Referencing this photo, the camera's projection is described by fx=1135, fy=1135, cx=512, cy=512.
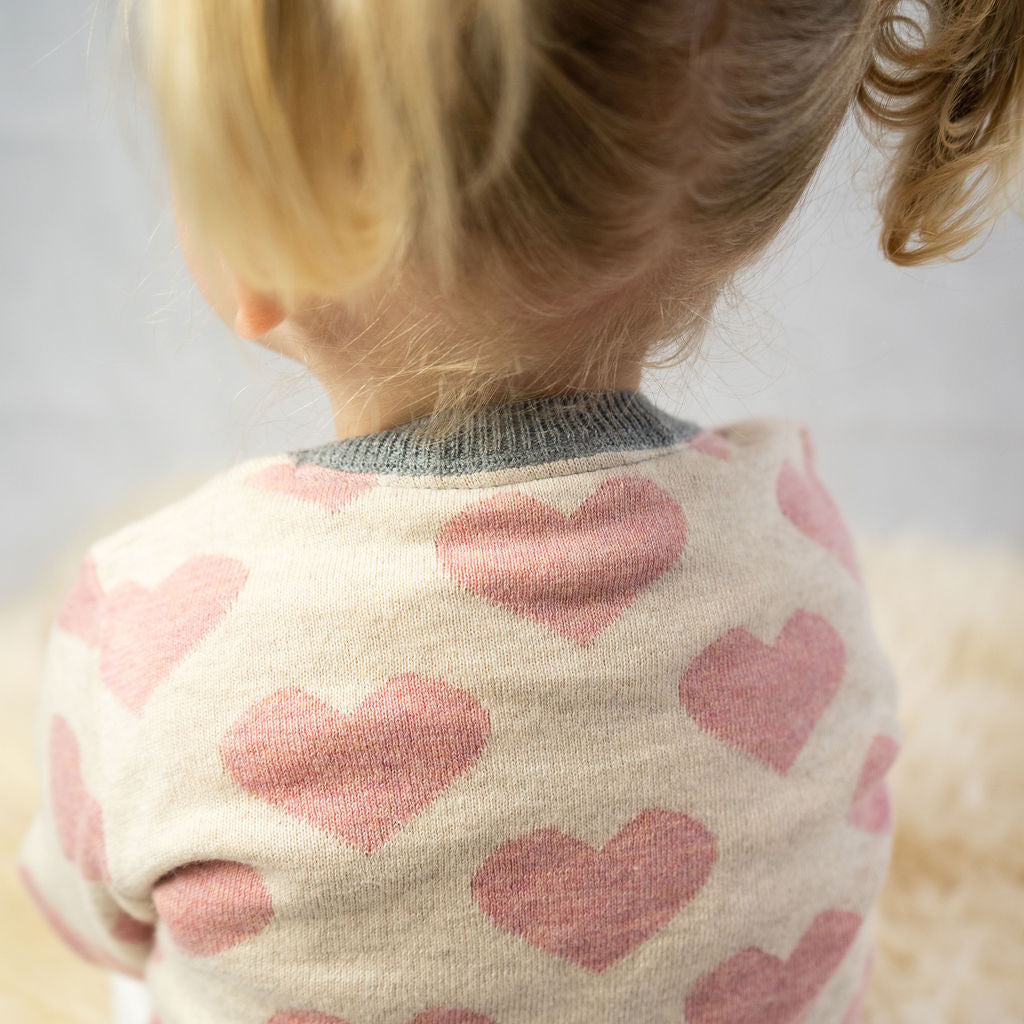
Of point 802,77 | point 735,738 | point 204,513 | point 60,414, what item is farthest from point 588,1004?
point 60,414

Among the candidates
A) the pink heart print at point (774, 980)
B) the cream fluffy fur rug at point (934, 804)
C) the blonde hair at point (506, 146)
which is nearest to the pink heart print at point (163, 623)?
the blonde hair at point (506, 146)

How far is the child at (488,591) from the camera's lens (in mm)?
381

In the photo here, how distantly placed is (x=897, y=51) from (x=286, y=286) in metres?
0.28

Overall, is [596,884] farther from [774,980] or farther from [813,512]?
[813,512]

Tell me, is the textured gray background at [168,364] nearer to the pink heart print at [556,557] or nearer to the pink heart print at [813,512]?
the pink heart print at [813,512]

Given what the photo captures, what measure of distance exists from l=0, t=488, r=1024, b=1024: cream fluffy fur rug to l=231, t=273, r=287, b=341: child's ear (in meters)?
0.51

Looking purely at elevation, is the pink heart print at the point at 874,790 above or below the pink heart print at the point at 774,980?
above

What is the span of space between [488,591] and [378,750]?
70 millimetres

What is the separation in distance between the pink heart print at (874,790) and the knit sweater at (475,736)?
0.09ft

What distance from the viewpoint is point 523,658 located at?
0.42 metres

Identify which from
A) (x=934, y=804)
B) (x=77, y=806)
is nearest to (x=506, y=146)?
(x=77, y=806)

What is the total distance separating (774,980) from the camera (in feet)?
1.53

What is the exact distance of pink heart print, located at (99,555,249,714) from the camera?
1.44ft

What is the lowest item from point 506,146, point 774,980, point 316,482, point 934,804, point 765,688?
point 934,804
